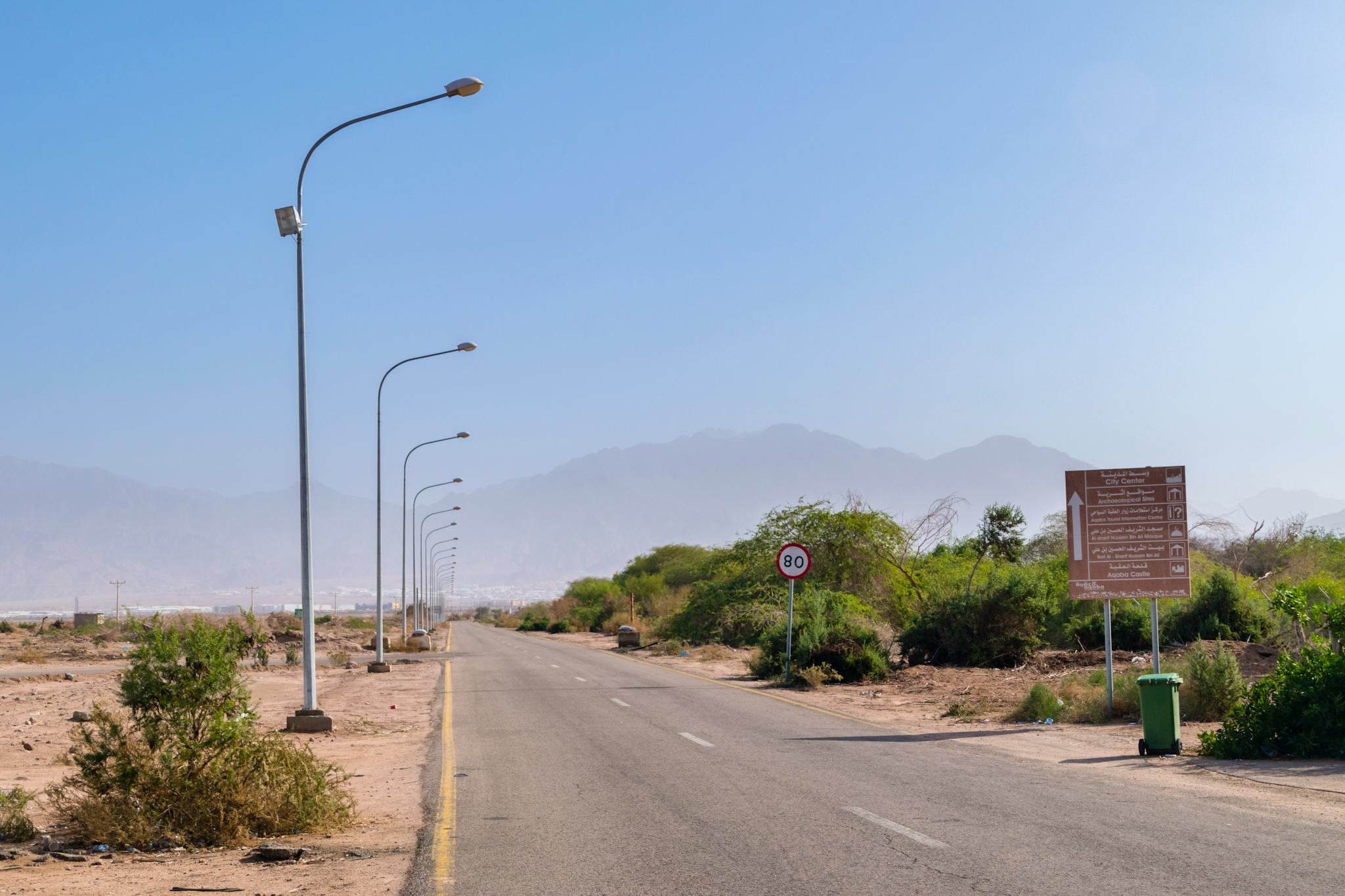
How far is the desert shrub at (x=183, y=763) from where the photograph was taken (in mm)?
9633

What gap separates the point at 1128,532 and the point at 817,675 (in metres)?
11.2

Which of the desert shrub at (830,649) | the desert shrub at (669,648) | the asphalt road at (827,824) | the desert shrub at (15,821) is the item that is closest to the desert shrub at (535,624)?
the desert shrub at (669,648)

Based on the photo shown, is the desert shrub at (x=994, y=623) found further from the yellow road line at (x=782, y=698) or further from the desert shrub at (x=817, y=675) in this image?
the yellow road line at (x=782, y=698)

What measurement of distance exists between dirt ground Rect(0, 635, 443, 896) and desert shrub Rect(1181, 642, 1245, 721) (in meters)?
11.6

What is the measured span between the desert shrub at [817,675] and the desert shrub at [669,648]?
18.5m

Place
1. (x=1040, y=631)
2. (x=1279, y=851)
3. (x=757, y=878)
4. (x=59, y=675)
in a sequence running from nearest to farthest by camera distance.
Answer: (x=757, y=878)
(x=1279, y=851)
(x=1040, y=631)
(x=59, y=675)

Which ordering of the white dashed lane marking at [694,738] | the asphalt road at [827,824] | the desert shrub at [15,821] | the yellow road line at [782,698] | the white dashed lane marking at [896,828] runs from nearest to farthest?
the asphalt road at [827,824]
the white dashed lane marking at [896,828]
the desert shrub at [15,821]
the white dashed lane marking at [694,738]
the yellow road line at [782,698]

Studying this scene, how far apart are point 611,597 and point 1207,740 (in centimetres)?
9210

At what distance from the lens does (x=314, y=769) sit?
10.5 metres

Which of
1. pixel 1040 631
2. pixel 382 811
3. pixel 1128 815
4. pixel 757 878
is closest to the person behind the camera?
pixel 757 878

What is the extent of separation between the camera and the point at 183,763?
981cm

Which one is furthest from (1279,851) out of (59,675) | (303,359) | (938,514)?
(59,675)

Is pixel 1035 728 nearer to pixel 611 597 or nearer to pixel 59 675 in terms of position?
pixel 59 675

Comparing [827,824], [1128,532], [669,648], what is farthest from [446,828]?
[669,648]
